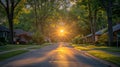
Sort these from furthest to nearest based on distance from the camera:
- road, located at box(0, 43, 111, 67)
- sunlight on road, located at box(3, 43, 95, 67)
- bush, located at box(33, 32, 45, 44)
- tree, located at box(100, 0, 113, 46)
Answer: bush, located at box(33, 32, 45, 44)
tree, located at box(100, 0, 113, 46)
sunlight on road, located at box(3, 43, 95, 67)
road, located at box(0, 43, 111, 67)

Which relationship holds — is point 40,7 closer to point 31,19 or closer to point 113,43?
point 31,19

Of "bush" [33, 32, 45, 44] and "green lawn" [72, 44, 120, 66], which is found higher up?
"bush" [33, 32, 45, 44]

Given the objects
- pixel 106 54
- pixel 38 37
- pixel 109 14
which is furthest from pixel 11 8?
pixel 106 54

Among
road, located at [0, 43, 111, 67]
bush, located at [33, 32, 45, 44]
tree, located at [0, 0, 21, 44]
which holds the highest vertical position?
tree, located at [0, 0, 21, 44]

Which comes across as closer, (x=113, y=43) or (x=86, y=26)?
(x=113, y=43)

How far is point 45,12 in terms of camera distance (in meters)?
98.2

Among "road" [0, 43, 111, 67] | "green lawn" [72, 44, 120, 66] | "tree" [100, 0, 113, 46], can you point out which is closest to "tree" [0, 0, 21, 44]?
"tree" [100, 0, 113, 46]

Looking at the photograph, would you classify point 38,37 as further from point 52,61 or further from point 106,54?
point 52,61

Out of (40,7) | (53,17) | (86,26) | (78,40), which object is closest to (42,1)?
(40,7)

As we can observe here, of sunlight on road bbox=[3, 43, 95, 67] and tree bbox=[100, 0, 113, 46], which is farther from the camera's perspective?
tree bbox=[100, 0, 113, 46]

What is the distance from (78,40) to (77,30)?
35.6 m

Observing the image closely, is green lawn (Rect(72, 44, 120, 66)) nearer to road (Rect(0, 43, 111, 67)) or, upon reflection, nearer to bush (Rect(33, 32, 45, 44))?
road (Rect(0, 43, 111, 67))

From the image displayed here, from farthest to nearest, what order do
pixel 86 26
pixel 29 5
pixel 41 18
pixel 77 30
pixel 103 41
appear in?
pixel 77 30 < pixel 86 26 < pixel 41 18 < pixel 29 5 < pixel 103 41

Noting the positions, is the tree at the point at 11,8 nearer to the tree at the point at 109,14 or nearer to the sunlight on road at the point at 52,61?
the tree at the point at 109,14
